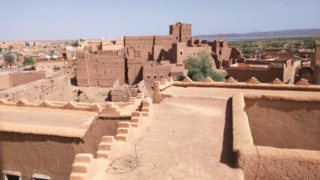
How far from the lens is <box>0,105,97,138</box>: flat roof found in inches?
344

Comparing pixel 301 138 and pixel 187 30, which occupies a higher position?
pixel 187 30

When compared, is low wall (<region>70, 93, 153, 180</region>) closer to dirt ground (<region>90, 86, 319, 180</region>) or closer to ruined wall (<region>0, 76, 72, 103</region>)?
dirt ground (<region>90, 86, 319, 180</region>)

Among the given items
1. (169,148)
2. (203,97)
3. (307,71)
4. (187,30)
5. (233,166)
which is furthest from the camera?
(187,30)

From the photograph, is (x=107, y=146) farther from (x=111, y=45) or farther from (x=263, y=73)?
(x=111, y=45)

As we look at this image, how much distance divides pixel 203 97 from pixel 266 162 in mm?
5270

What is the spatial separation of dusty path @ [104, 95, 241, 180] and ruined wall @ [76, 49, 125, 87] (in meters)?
24.3

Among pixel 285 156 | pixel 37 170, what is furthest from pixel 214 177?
pixel 37 170

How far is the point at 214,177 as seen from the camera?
5211 millimetres

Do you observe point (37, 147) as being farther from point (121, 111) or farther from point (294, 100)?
point (294, 100)

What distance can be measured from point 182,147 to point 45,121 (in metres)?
5.76

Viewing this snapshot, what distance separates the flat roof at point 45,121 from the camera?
28.6ft

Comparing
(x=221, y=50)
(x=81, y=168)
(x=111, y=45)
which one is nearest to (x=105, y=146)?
(x=81, y=168)

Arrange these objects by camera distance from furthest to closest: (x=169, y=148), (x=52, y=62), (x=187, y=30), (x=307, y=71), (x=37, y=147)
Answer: (x=187, y=30), (x=52, y=62), (x=307, y=71), (x=37, y=147), (x=169, y=148)

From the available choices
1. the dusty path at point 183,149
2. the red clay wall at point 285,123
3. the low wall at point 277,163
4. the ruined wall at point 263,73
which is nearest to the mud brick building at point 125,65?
the ruined wall at point 263,73
